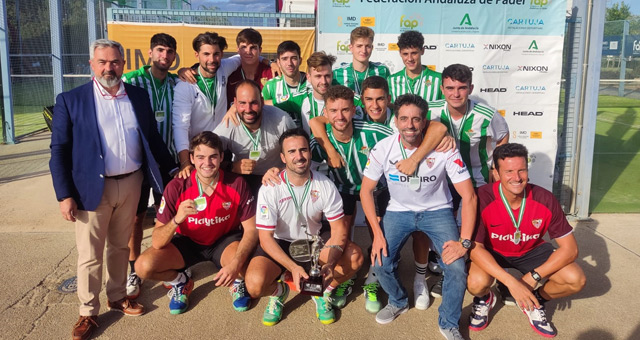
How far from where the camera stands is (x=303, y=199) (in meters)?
3.80

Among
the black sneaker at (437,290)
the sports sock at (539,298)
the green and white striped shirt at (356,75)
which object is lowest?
the black sneaker at (437,290)

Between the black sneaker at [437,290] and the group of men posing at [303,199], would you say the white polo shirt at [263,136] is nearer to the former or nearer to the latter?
the group of men posing at [303,199]

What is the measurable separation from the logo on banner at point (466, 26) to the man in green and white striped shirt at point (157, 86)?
334 centimetres

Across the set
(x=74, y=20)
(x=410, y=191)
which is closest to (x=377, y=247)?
(x=410, y=191)

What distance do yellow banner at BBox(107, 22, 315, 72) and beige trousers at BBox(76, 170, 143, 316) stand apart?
273cm

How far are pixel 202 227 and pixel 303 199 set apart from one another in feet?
2.81

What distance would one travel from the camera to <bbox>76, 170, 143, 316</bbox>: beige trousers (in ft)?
11.5

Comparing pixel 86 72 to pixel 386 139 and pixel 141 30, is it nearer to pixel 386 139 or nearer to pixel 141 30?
pixel 141 30

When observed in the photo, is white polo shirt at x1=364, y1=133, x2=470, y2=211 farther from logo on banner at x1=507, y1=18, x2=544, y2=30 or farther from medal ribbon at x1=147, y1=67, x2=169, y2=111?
logo on banner at x1=507, y1=18, x2=544, y2=30

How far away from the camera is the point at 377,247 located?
3.73 m

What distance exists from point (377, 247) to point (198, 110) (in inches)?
82.2

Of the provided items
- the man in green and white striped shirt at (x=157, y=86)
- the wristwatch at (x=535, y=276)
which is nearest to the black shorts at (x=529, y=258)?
the wristwatch at (x=535, y=276)

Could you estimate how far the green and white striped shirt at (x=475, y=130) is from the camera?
4.27 metres

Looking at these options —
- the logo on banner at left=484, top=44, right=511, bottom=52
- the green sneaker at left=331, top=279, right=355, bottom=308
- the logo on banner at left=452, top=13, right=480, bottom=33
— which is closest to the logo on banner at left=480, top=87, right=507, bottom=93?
the logo on banner at left=484, top=44, right=511, bottom=52
